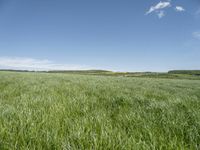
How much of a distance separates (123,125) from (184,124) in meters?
0.93

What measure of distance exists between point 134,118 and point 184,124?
2.50 feet

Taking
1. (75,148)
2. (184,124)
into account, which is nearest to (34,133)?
(75,148)

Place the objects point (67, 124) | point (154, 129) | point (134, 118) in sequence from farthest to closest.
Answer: point (134, 118) < point (67, 124) < point (154, 129)

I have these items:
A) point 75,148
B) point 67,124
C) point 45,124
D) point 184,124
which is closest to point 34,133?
point 45,124

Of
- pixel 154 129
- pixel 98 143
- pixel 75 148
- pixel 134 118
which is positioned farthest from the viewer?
pixel 134 118

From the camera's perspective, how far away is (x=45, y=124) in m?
2.39

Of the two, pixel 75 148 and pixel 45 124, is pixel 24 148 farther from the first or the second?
pixel 45 124

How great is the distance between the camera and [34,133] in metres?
2.04

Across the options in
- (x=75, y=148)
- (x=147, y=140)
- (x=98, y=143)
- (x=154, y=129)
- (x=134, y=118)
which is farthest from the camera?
(x=134, y=118)

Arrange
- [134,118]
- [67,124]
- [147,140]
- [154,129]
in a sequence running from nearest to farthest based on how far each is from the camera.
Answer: [147,140]
[154,129]
[67,124]
[134,118]

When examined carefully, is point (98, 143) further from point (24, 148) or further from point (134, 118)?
point (134, 118)

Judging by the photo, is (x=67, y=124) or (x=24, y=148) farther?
(x=67, y=124)

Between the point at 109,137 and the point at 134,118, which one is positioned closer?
the point at 109,137

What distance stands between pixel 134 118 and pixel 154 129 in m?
0.53
